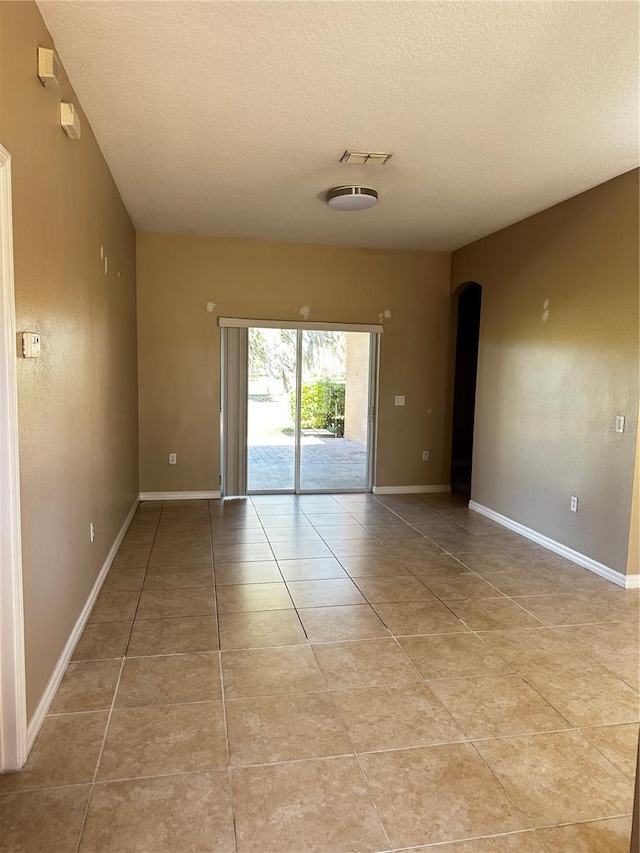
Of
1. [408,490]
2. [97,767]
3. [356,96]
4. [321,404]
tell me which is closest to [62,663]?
[97,767]

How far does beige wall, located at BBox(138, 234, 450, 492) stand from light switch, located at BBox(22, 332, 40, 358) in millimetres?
3701

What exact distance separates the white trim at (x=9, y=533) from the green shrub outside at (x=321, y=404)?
436 centimetres

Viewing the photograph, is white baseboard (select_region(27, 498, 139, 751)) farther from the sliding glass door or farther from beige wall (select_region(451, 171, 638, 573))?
beige wall (select_region(451, 171, 638, 573))

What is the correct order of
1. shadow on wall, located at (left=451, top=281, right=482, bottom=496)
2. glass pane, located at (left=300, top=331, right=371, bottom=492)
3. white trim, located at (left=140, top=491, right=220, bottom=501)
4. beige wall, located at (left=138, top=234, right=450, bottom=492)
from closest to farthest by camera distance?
beige wall, located at (left=138, top=234, right=450, bottom=492)
white trim, located at (left=140, top=491, right=220, bottom=501)
glass pane, located at (left=300, top=331, right=371, bottom=492)
shadow on wall, located at (left=451, top=281, right=482, bottom=496)

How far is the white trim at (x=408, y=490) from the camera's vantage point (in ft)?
20.7

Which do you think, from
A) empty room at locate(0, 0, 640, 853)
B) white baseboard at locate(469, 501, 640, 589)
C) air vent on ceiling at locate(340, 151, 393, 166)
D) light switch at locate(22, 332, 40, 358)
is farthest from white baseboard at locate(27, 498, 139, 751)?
white baseboard at locate(469, 501, 640, 589)

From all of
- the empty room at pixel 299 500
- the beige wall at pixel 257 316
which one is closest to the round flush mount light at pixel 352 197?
the empty room at pixel 299 500

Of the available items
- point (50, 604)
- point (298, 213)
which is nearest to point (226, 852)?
point (50, 604)

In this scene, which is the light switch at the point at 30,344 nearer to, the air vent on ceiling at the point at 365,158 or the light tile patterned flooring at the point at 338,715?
the light tile patterned flooring at the point at 338,715

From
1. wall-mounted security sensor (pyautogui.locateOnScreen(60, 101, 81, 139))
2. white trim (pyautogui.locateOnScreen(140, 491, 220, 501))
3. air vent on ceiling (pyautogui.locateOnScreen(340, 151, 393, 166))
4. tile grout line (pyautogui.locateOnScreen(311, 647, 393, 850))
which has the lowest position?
tile grout line (pyautogui.locateOnScreen(311, 647, 393, 850))

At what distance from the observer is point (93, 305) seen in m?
3.13

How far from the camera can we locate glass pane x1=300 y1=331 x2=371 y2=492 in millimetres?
6070

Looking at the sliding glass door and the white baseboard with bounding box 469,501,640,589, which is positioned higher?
the sliding glass door

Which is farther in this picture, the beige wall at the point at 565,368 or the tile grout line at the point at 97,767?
the beige wall at the point at 565,368
